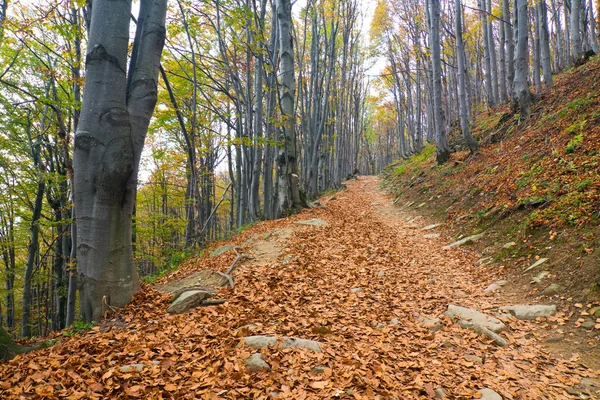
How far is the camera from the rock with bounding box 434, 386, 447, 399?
2244mm

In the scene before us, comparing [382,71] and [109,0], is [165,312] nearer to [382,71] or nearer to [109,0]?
[109,0]

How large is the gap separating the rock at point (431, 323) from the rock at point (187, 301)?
275 cm

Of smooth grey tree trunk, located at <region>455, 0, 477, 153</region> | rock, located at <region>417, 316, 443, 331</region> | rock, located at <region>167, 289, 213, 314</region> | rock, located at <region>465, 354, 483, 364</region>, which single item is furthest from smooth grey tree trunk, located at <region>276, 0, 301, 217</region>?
rock, located at <region>465, 354, 483, 364</region>

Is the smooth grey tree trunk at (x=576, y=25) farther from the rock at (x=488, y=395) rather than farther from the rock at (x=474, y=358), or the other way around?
the rock at (x=488, y=395)

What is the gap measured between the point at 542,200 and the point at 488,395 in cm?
445

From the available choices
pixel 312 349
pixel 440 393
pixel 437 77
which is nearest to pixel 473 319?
pixel 440 393

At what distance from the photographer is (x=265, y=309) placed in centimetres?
351

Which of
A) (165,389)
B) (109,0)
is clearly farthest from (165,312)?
(109,0)

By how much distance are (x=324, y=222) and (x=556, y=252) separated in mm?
4996

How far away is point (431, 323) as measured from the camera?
344cm

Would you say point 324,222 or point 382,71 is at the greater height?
point 382,71

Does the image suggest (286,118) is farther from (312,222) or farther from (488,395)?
(488,395)

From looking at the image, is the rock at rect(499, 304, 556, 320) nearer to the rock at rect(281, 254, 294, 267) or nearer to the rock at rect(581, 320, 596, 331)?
the rock at rect(581, 320, 596, 331)

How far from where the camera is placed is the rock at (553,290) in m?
Result: 3.68
